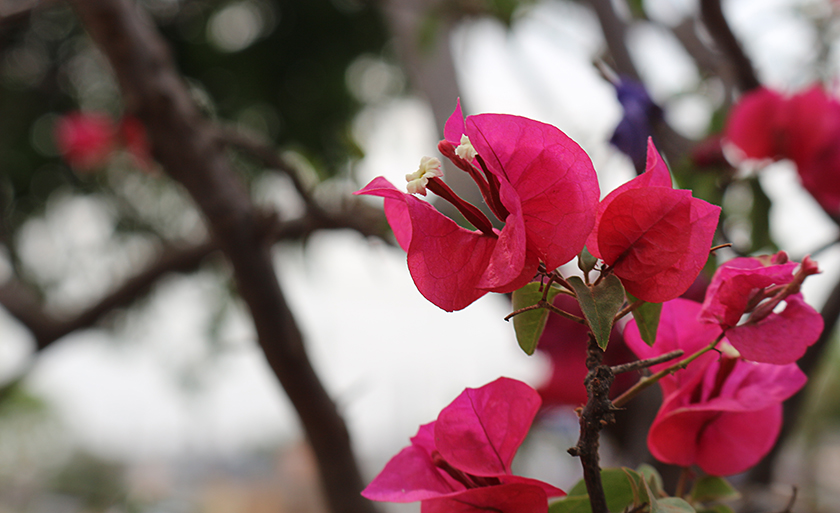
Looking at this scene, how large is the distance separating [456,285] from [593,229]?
4cm

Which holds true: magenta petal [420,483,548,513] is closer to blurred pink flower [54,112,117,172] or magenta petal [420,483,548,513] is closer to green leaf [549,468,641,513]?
green leaf [549,468,641,513]

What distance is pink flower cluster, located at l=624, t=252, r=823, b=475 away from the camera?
0.14 meters

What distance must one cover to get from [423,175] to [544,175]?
3 centimetres

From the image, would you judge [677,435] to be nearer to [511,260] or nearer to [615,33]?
[511,260]

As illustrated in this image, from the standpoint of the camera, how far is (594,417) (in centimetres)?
12

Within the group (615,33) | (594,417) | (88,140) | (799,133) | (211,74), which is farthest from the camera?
(211,74)

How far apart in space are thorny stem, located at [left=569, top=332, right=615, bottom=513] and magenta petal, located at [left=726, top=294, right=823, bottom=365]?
0.14 ft

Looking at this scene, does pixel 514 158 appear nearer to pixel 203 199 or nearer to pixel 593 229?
pixel 593 229

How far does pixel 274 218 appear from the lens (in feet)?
1.44

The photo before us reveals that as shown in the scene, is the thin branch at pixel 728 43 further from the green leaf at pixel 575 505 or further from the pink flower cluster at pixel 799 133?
the green leaf at pixel 575 505

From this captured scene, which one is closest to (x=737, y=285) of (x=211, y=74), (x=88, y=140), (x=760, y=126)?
(x=760, y=126)

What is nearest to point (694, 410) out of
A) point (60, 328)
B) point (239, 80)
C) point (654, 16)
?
point (654, 16)

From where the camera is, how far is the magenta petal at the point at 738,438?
180 millimetres

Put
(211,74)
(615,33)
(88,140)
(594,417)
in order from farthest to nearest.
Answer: (211,74) < (88,140) < (615,33) < (594,417)
